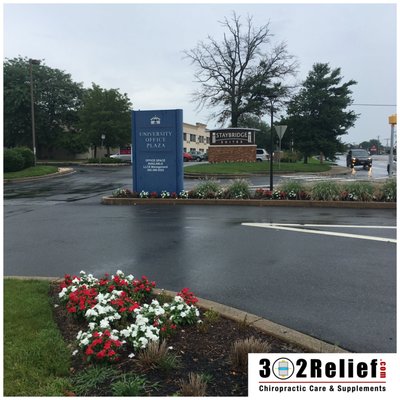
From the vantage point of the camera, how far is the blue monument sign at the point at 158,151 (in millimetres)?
14344

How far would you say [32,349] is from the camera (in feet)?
11.4

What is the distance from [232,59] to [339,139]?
13.2m

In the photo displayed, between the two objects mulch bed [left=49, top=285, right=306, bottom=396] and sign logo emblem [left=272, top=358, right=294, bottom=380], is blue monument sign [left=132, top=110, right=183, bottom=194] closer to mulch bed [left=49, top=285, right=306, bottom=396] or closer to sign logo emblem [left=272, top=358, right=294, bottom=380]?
mulch bed [left=49, top=285, right=306, bottom=396]

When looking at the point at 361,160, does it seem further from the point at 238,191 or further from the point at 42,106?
the point at 42,106

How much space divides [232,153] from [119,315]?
32.8 m

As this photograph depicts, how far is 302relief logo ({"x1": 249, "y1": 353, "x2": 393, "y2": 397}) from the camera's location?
288 centimetres

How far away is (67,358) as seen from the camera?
3.36m

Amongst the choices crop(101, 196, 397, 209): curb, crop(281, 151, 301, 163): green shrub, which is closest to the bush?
crop(101, 196, 397, 209): curb

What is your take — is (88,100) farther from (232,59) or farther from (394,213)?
(394,213)

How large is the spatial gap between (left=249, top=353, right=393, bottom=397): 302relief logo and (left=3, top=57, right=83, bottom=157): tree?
5229 cm

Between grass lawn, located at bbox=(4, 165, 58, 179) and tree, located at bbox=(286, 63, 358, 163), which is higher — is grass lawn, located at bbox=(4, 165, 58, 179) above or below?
below

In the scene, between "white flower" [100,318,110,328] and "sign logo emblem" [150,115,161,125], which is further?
"sign logo emblem" [150,115,161,125]

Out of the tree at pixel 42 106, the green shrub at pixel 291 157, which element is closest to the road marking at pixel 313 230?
the green shrub at pixel 291 157

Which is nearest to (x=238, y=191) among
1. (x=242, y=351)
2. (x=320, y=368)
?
(x=242, y=351)
